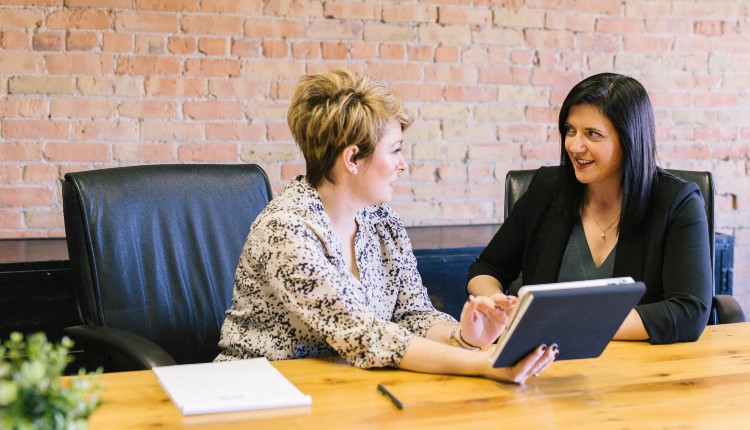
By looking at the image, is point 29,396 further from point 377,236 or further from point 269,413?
point 377,236

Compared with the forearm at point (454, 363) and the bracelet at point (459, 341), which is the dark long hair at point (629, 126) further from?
the forearm at point (454, 363)

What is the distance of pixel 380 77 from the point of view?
3.27 metres

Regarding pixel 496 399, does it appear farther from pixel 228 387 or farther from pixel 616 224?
pixel 616 224

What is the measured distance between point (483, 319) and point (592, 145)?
0.61 metres

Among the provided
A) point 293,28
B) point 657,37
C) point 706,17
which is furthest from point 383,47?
point 706,17

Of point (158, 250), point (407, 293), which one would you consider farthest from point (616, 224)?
point (158, 250)

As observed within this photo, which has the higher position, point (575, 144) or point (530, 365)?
point (575, 144)

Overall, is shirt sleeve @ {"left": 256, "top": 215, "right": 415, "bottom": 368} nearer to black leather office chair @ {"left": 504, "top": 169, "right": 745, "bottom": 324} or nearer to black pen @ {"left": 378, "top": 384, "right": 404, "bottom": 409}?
black pen @ {"left": 378, "top": 384, "right": 404, "bottom": 409}

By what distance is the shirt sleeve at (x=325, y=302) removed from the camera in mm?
1668

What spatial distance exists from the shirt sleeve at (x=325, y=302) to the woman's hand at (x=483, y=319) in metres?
0.13

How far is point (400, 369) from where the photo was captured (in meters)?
1.68

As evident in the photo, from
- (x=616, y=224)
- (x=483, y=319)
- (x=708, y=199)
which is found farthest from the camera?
(x=708, y=199)

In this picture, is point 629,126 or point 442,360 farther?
point 629,126

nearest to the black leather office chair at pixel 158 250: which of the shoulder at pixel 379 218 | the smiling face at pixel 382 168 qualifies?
the shoulder at pixel 379 218
